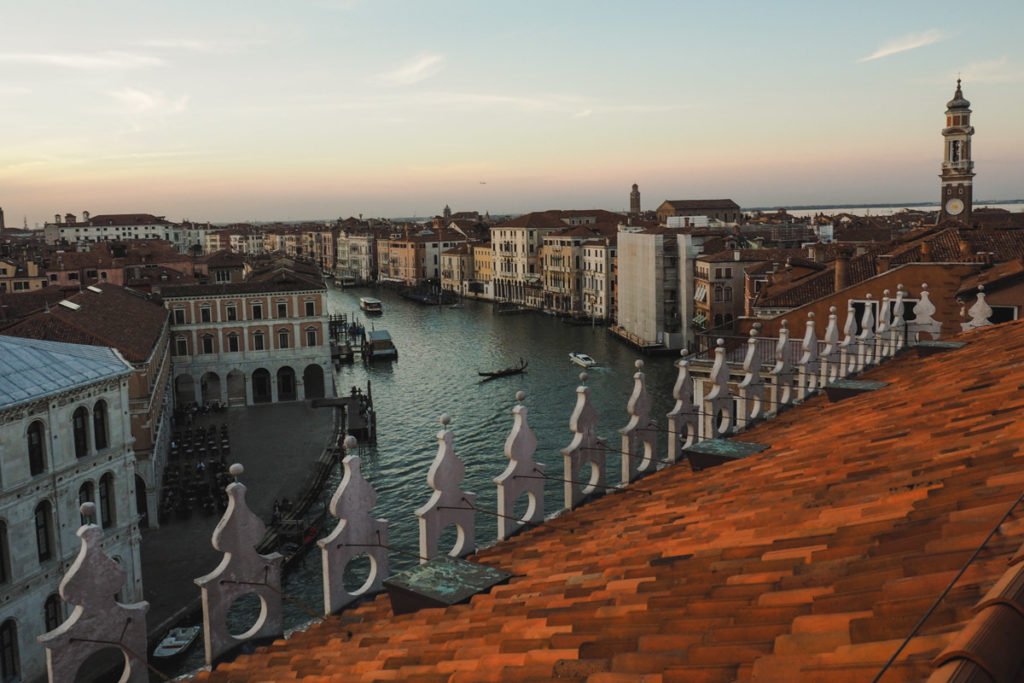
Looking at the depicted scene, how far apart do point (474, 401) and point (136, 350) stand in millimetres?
18354

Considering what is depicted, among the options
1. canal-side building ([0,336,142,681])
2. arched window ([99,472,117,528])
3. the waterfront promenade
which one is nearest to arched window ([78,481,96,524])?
canal-side building ([0,336,142,681])

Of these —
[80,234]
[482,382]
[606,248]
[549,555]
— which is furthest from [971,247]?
[80,234]

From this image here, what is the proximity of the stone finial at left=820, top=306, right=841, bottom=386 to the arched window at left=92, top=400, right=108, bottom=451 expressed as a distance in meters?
15.1

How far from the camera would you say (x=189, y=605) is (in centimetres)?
1911

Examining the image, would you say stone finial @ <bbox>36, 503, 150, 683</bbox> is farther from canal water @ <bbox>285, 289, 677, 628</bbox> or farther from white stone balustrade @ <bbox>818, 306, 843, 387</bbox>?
white stone balustrade @ <bbox>818, 306, 843, 387</bbox>

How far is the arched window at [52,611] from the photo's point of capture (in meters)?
17.1

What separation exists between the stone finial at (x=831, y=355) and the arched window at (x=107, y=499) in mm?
15312

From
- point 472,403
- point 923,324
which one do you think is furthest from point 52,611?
point 472,403

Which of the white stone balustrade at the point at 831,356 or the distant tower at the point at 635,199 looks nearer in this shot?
the white stone balustrade at the point at 831,356

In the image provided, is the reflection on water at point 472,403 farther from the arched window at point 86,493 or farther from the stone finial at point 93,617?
the stone finial at point 93,617

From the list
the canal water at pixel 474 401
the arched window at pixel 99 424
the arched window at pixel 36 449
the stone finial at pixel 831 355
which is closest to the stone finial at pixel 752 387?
the stone finial at pixel 831 355

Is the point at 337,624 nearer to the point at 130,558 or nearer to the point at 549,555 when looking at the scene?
the point at 549,555

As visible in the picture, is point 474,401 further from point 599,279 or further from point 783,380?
point 783,380

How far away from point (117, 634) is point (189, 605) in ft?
52.3
